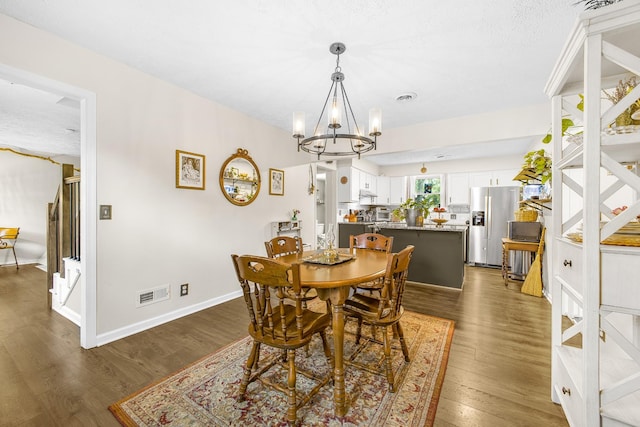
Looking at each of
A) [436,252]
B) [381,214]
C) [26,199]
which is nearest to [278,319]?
[436,252]

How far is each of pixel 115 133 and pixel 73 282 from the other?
1.68 meters

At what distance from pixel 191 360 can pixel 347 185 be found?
4.51 meters

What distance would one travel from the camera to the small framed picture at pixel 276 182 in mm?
4070

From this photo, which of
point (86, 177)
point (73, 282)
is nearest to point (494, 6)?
point (86, 177)

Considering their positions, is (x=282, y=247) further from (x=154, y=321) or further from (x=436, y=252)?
(x=436, y=252)

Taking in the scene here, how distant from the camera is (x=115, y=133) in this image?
237 cm

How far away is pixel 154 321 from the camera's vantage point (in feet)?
8.68

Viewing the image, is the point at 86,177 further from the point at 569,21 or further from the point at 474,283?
the point at 474,283

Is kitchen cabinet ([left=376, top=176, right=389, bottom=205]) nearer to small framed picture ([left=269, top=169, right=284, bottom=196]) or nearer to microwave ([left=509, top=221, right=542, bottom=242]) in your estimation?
microwave ([left=509, top=221, right=542, bottom=242])

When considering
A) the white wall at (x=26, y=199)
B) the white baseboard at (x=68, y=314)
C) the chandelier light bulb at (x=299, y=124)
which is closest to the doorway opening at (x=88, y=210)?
the white baseboard at (x=68, y=314)

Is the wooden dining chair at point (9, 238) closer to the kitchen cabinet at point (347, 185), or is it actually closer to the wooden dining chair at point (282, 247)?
the wooden dining chair at point (282, 247)

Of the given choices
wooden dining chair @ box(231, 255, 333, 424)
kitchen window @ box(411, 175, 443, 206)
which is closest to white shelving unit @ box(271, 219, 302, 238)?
wooden dining chair @ box(231, 255, 333, 424)

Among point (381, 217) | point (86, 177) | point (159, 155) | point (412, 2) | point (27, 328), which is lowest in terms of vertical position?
point (27, 328)

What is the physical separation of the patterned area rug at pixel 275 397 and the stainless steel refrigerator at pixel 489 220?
13.4 feet
